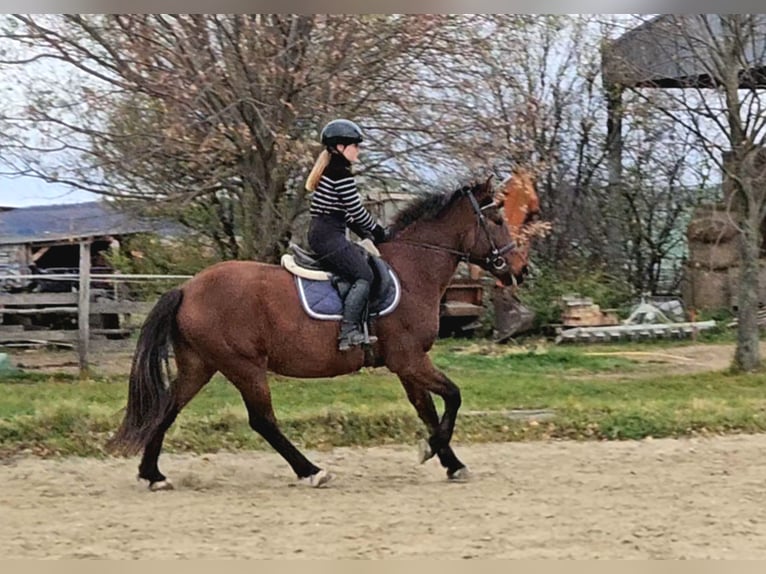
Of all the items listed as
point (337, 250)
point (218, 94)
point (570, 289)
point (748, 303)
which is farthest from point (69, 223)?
point (337, 250)

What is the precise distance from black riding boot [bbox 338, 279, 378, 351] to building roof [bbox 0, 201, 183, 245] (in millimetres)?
6156

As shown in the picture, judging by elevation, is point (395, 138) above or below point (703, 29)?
below

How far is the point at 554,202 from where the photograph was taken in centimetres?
1789

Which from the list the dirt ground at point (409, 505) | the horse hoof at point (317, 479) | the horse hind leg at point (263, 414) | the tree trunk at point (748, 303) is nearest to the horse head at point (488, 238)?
the dirt ground at point (409, 505)

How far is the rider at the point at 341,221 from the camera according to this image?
245 inches

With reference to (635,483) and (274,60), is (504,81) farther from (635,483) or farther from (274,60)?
(635,483)

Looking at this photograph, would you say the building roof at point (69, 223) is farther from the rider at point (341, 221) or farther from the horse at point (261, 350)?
the rider at point (341, 221)

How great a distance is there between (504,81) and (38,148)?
4.98 metres

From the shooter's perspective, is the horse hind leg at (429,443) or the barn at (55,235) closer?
the horse hind leg at (429,443)

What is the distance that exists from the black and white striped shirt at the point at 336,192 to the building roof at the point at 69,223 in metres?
5.98

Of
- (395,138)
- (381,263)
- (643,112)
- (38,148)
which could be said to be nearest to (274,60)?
(395,138)

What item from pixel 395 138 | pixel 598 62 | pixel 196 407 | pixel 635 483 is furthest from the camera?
pixel 598 62

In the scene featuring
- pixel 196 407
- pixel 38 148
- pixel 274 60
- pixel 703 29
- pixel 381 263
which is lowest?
pixel 196 407

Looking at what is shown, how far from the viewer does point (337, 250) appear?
20.4 ft
